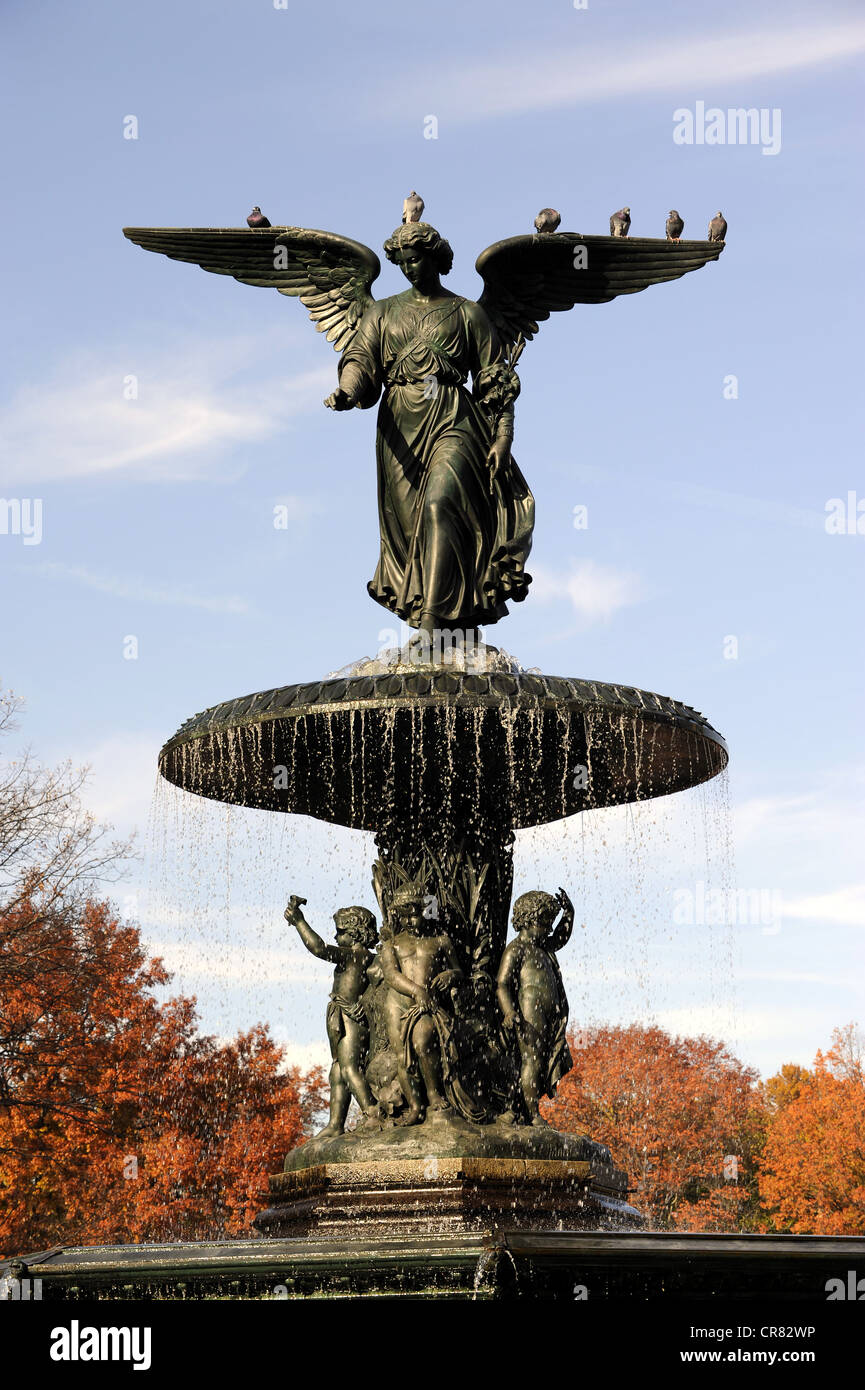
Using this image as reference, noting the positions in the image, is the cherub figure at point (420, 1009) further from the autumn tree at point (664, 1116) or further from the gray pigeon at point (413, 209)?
the autumn tree at point (664, 1116)

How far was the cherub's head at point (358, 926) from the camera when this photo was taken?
10.2 metres

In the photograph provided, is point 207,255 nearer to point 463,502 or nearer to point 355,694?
point 463,502

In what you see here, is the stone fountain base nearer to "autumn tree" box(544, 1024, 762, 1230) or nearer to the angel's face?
the angel's face

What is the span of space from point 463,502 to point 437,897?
2.62 m

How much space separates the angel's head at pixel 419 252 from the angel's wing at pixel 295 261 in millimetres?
516

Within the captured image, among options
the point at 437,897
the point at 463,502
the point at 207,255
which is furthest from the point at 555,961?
the point at 207,255

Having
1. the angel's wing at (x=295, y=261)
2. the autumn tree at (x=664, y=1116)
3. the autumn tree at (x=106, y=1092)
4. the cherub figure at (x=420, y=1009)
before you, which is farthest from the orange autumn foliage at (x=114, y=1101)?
the cherub figure at (x=420, y=1009)

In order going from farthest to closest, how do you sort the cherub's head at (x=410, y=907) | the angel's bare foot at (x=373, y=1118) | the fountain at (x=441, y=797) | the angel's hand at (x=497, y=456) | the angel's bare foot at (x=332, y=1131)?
the angel's hand at (x=497, y=456), the cherub's head at (x=410, y=907), the angel's bare foot at (x=332, y=1131), the angel's bare foot at (x=373, y=1118), the fountain at (x=441, y=797)

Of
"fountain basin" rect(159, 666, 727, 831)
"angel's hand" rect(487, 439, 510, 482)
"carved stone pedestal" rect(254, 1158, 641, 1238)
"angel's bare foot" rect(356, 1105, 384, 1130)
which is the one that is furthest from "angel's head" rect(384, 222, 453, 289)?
"carved stone pedestal" rect(254, 1158, 641, 1238)

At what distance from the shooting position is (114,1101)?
92.4 feet

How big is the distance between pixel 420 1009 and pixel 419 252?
16.4 ft

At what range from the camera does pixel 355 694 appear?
30.1ft

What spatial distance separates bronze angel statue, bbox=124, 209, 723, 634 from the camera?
10.8 meters

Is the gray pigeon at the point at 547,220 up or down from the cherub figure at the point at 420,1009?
up
